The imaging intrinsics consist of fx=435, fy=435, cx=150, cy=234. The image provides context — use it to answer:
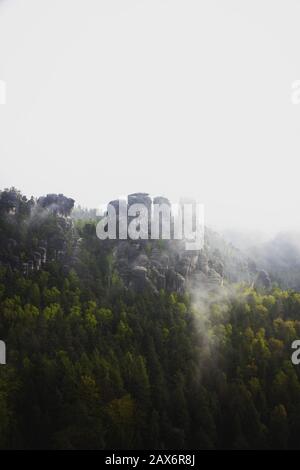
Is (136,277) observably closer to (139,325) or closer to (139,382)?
(139,325)

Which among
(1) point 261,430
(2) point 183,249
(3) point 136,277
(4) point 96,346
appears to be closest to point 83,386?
(4) point 96,346

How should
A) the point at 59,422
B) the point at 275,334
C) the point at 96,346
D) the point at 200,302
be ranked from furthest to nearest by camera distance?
1. the point at 200,302
2. the point at 275,334
3. the point at 96,346
4. the point at 59,422

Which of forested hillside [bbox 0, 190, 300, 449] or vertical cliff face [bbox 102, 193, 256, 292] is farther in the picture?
vertical cliff face [bbox 102, 193, 256, 292]

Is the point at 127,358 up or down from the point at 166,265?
down

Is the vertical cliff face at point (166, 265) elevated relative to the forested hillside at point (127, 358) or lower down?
elevated

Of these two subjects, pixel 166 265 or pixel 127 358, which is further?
pixel 166 265

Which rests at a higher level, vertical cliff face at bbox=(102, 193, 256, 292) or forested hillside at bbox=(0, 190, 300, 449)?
vertical cliff face at bbox=(102, 193, 256, 292)

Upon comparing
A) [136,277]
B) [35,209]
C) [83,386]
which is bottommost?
[83,386]

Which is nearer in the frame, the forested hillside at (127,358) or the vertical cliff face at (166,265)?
the forested hillside at (127,358)
